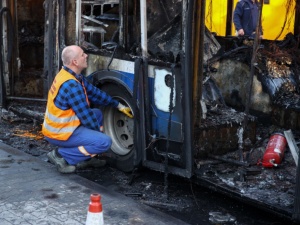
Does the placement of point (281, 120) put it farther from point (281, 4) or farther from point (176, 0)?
point (281, 4)

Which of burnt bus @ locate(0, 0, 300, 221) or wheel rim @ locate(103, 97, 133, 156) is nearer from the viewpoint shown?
burnt bus @ locate(0, 0, 300, 221)

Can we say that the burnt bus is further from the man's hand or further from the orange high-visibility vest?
the orange high-visibility vest

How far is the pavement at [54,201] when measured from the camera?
186 inches

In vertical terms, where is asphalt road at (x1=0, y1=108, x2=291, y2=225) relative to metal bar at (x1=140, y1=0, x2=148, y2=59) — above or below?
below

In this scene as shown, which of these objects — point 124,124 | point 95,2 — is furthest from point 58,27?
point 124,124

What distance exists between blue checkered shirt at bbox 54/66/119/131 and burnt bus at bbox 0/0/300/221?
0.17 metres

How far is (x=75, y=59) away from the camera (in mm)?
5805

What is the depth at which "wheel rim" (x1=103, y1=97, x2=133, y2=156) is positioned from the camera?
621 cm

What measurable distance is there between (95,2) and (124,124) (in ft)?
4.65

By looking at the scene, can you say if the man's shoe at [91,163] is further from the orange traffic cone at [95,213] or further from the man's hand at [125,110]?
the orange traffic cone at [95,213]

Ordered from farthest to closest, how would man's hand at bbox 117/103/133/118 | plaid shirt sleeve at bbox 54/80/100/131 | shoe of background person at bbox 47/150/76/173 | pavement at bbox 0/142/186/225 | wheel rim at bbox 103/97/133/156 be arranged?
wheel rim at bbox 103/97/133/156, shoe of background person at bbox 47/150/76/173, man's hand at bbox 117/103/133/118, plaid shirt sleeve at bbox 54/80/100/131, pavement at bbox 0/142/186/225

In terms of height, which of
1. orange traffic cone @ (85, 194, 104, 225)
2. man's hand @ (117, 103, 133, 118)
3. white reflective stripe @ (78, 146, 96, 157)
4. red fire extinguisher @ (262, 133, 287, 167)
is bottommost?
white reflective stripe @ (78, 146, 96, 157)

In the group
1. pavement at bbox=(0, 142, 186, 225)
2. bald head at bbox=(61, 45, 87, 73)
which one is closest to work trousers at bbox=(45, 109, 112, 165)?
pavement at bbox=(0, 142, 186, 225)

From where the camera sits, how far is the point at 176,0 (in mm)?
5531
